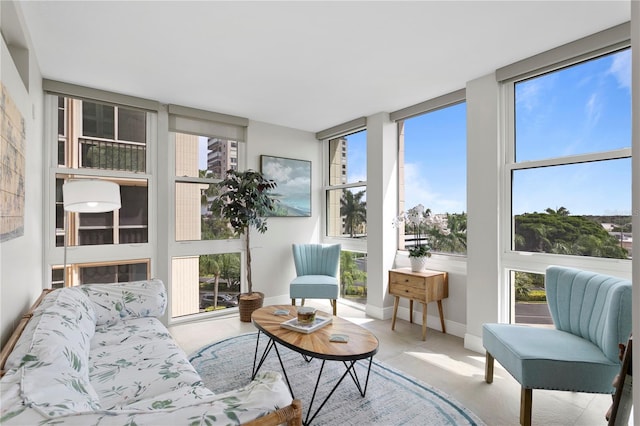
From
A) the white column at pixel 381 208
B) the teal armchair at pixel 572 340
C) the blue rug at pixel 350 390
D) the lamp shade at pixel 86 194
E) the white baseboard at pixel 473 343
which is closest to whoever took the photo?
the teal armchair at pixel 572 340

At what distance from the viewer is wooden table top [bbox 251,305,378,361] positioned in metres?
1.88

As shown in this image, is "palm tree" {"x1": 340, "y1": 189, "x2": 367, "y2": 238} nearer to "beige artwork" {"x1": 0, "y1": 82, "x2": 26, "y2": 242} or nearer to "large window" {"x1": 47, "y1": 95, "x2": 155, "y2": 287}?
"large window" {"x1": 47, "y1": 95, "x2": 155, "y2": 287}

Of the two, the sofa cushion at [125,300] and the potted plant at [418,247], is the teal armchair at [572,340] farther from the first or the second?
the sofa cushion at [125,300]

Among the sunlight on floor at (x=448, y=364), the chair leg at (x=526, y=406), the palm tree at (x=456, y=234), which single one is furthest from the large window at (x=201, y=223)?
the chair leg at (x=526, y=406)

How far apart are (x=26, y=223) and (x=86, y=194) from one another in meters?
0.50

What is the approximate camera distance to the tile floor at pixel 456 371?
2027 millimetres

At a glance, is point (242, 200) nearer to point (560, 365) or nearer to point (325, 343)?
point (325, 343)

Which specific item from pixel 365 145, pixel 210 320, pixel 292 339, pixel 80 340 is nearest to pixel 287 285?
pixel 210 320

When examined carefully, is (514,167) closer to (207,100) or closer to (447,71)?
(447,71)

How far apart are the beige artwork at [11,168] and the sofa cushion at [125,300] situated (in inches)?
28.4

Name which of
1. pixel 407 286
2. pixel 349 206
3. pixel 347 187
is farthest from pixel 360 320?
pixel 347 187

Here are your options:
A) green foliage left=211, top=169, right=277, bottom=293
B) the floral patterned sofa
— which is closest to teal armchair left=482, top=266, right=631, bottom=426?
the floral patterned sofa

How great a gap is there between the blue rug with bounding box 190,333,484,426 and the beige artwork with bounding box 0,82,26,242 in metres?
1.60

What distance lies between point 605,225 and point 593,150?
571 mm
